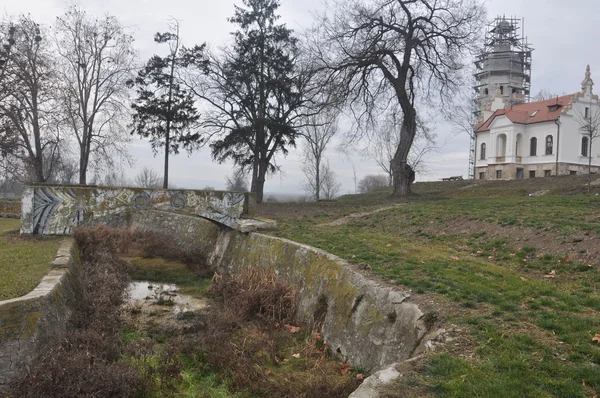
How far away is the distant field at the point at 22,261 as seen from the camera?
22.4 ft

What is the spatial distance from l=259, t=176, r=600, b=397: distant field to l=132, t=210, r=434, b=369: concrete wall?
36cm

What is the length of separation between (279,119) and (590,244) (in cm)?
1941

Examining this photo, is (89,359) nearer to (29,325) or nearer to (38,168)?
(29,325)

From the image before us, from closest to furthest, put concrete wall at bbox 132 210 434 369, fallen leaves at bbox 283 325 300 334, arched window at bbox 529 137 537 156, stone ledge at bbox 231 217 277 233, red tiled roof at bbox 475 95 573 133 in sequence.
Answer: concrete wall at bbox 132 210 434 369, fallen leaves at bbox 283 325 300 334, stone ledge at bbox 231 217 277 233, red tiled roof at bbox 475 95 573 133, arched window at bbox 529 137 537 156

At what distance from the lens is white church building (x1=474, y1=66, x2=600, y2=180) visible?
35.9 meters

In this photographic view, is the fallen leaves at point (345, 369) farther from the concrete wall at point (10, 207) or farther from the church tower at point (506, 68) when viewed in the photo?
the church tower at point (506, 68)

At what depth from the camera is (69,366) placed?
19.5 ft

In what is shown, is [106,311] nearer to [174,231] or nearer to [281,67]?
[174,231]

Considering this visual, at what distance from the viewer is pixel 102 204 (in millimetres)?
13758

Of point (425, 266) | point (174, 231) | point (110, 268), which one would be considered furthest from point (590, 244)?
point (174, 231)

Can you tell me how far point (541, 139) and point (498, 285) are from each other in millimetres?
35493

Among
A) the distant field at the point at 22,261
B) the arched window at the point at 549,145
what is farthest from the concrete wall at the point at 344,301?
the arched window at the point at 549,145

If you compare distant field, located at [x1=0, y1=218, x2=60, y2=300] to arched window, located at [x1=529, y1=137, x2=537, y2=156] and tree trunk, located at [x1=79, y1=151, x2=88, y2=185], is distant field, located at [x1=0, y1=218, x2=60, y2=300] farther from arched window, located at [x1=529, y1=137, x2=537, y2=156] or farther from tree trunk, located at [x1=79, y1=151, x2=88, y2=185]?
arched window, located at [x1=529, y1=137, x2=537, y2=156]

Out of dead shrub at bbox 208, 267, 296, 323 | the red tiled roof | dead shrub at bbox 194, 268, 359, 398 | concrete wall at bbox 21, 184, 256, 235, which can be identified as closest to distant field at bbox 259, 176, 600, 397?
dead shrub at bbox 208, 267, 296, 323
